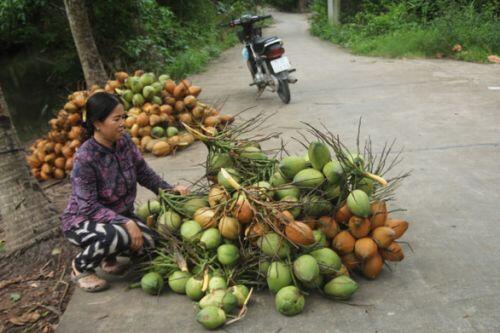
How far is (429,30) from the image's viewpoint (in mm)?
10773

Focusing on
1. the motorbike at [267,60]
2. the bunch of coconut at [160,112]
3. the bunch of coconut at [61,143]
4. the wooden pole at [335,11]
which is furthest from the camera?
the wooden pole at [335,11]

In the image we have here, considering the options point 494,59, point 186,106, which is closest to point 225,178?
point 186,106

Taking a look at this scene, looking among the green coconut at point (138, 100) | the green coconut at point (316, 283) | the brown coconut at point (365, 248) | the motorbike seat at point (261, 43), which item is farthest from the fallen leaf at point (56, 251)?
the motorbike seat at point (261, 43)

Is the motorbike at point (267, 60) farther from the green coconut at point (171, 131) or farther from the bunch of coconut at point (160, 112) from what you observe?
the green coconut at point (171, 131)

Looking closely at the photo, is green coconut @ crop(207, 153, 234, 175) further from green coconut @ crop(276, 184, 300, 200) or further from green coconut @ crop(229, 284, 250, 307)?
green coconut @ crop(229, 284, 250, 307)

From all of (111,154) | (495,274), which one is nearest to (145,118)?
(111,154)

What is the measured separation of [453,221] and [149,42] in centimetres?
772

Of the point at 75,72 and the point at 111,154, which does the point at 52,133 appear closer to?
the point at 111,154

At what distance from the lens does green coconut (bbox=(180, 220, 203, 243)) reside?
2.66 metres

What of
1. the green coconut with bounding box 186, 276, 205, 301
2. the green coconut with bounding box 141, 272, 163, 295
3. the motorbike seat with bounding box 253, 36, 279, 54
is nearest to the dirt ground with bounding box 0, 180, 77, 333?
the green coconut with bounding box 141, 272, 163, 295

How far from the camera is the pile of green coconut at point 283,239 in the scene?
2.39 m

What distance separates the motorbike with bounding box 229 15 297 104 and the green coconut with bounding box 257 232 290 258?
459 cm

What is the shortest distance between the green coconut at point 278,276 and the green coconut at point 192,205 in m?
0.65

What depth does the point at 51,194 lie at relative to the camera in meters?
5.02
